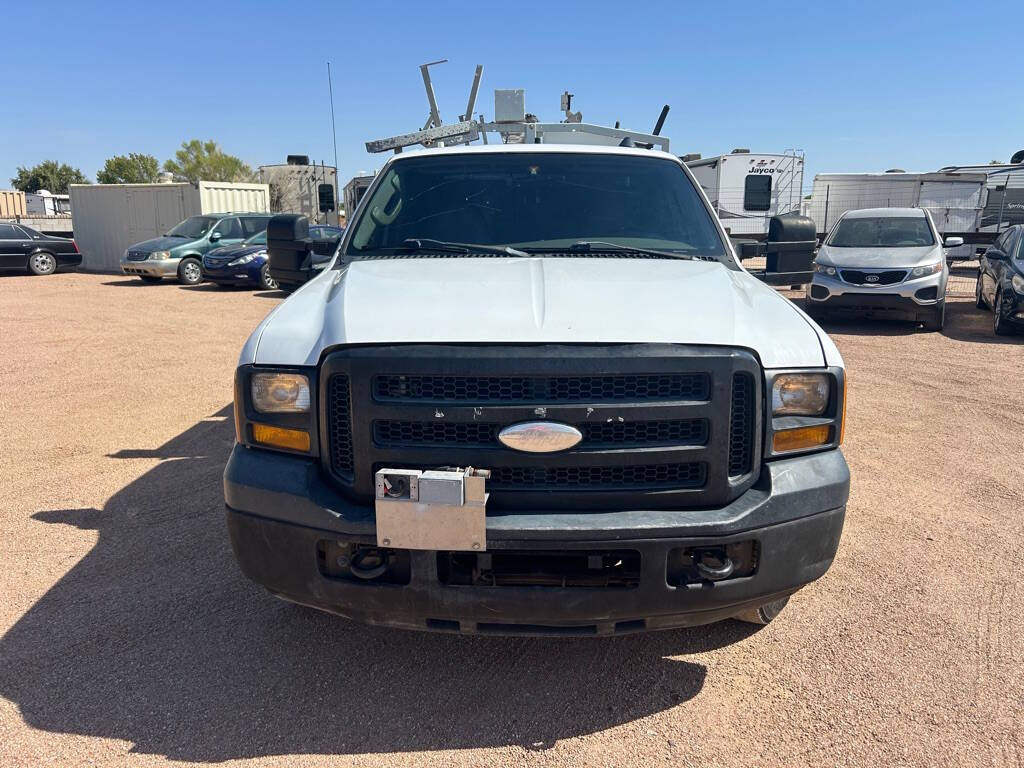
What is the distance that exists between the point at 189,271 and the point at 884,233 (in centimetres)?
1506

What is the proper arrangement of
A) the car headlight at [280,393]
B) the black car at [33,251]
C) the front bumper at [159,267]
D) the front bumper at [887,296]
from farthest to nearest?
the black car at [33,251] < the front bumper at [159,267] < the front bumper at [887,296] < the car headlight at [280,393]

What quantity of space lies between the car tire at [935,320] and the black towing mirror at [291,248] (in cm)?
1023

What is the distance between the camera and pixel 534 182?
411cm

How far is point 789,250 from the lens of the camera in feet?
13.5

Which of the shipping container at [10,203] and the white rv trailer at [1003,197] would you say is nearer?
the white rv trailer at [1003,197]

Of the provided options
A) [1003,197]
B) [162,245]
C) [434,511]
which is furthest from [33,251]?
[1003,197]

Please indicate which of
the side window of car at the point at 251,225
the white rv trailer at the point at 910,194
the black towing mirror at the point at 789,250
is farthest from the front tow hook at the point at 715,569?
the white rv trailer at the point at 910,194

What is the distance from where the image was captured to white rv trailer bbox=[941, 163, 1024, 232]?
73.9 feet

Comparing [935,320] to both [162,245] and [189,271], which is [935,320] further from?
[162,245]

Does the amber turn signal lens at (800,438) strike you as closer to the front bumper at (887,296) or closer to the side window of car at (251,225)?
the front bumper at (887,296)

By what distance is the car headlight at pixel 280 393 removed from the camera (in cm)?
265

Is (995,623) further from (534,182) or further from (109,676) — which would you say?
(109,676)

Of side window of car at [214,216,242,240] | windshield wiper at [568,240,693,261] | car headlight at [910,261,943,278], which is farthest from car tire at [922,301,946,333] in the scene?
side window of car at [214,216,242,240]

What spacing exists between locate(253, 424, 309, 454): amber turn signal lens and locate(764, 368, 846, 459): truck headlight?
1.60m
